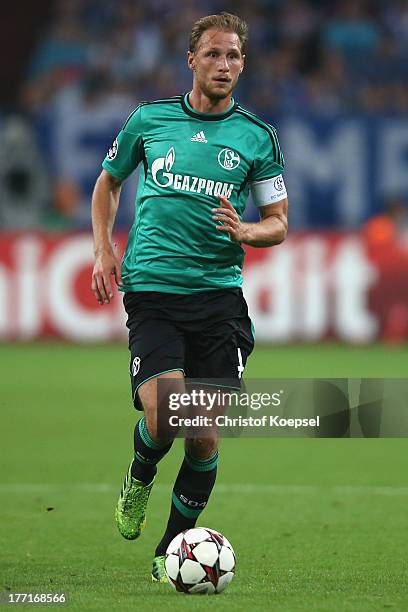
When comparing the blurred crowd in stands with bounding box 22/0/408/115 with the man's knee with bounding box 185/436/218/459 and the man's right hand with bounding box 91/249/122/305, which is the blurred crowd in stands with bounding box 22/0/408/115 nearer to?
the man's right hand with bounding box 91/249/122/305

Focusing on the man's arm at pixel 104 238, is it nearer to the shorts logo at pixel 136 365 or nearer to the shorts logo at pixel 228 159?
the shorts logo at pixel 136 365

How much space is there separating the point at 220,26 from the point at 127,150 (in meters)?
0.63

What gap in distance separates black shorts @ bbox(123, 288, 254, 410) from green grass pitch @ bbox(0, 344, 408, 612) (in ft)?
2.64

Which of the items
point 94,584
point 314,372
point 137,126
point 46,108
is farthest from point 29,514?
point 46,108

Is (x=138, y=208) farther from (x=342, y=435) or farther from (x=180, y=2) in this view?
(x=180, y=2)

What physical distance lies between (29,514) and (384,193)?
12.3 metres

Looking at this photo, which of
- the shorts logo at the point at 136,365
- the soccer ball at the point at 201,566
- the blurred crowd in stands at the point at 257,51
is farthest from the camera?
the blurred crowd in stands at the point at 257,51

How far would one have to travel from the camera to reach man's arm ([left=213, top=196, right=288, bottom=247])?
4.88 m

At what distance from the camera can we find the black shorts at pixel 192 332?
512 centimetres

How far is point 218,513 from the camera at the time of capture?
263 inches

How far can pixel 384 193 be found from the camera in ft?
59.5

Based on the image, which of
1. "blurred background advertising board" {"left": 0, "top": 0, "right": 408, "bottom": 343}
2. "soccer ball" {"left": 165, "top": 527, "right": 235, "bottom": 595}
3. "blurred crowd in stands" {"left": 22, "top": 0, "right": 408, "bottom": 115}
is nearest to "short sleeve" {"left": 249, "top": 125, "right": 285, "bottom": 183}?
"soccer ball" {"left": 165, "top": 527, "right": 235, "bottom": 595}

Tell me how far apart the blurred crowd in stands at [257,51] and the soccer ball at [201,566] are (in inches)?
564

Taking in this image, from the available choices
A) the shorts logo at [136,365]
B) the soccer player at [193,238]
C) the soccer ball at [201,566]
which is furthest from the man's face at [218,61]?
the soccer ball at [201,566]
